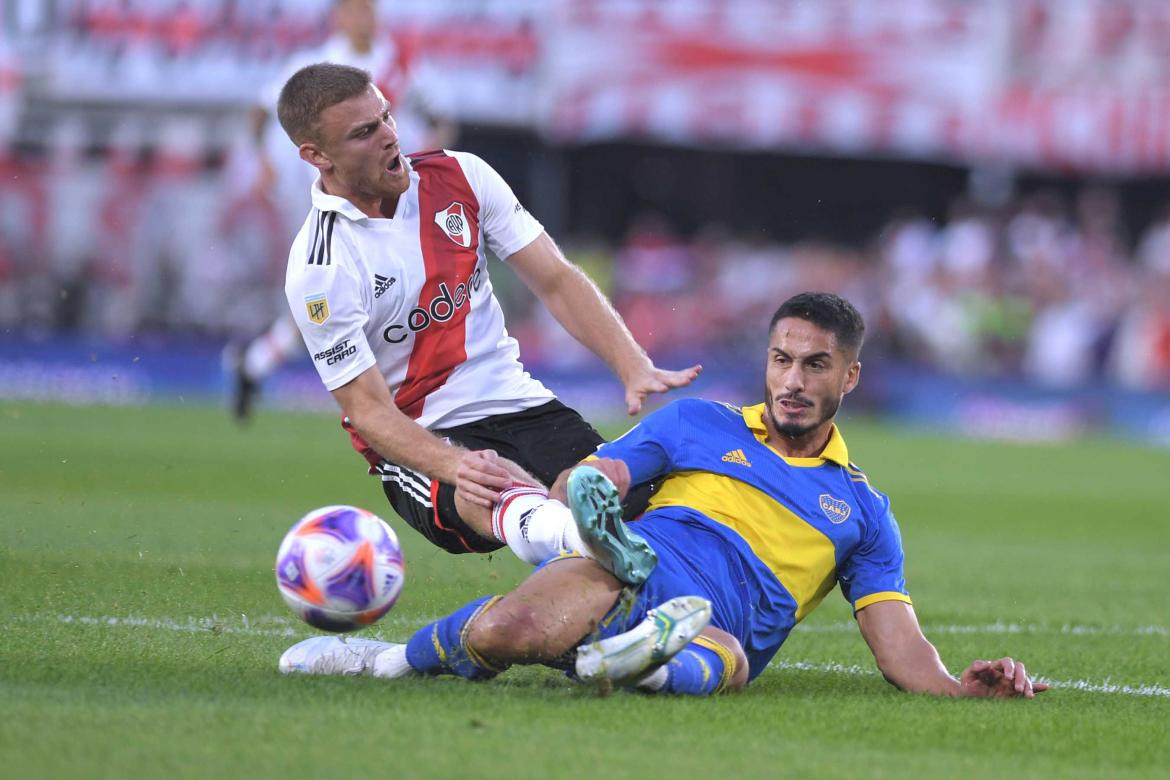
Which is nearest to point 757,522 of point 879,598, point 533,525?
point 879,598

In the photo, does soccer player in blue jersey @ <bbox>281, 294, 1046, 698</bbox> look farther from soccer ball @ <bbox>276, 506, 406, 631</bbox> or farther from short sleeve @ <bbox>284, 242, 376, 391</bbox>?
short sleeve @ <bbox>284, 242, 376, 391</bbox>

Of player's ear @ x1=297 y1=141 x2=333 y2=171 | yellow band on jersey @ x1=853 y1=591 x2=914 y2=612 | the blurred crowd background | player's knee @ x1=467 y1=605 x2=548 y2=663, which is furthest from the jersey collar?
the blurred crowd background

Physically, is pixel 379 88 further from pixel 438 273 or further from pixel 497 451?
pixel 497 451

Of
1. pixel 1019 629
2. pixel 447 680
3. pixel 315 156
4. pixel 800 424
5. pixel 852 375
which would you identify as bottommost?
pixel 1019 629

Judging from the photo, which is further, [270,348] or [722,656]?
[270,348]

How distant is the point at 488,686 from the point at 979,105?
20211 millimetres

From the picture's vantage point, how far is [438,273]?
20.3 ft

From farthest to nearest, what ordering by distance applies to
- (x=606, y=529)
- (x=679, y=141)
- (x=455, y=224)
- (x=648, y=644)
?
(x=679, y=141) < (x=455, y=224) < (x=606, y=529) < (x=648, y=644)

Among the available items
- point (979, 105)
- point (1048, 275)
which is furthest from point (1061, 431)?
point (979, 105)

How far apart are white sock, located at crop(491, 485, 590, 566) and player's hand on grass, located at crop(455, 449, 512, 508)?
0.03 metres

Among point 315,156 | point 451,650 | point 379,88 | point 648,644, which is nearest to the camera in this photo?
point 648,644

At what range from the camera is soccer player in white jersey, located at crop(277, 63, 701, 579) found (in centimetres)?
583

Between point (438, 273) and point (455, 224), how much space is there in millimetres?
209

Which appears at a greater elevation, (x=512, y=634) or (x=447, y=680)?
(x=512, y=634)
